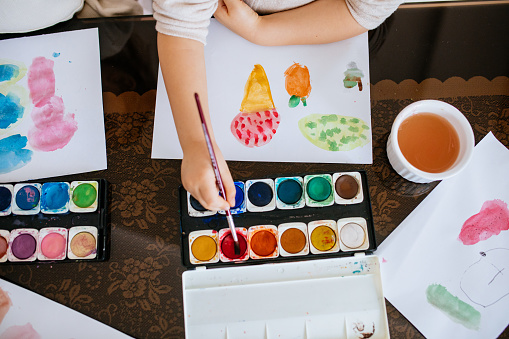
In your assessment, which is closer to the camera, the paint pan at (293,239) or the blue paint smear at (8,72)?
the paint pan at (293,239)

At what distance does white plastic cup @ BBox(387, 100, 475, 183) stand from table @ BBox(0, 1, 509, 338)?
2.5 inches

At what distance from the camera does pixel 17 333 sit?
766 millimetres

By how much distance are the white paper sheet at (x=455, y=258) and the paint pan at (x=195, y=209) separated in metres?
0.35

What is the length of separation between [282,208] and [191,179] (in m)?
0.19

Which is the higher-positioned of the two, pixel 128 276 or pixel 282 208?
pixel 282 208

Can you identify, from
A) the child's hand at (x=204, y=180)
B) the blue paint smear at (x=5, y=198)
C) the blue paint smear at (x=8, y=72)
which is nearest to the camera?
the child's hand at (x=204, y=180)

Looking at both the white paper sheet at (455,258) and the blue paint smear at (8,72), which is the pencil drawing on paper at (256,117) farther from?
the blue paint smear at (8,72)

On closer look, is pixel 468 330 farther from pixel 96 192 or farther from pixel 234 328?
pixel 96 192

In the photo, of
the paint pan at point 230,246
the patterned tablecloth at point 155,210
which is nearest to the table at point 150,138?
the patterned tablecloth at point 155,210

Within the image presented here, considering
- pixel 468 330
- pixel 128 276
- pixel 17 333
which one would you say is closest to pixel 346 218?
pixel 468 330

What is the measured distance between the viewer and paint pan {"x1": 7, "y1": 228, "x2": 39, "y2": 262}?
0.76m

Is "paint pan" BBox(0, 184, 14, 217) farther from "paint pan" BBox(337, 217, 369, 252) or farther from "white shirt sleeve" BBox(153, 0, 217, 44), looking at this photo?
"paint pan" BBox(337, 217, 369, 252)

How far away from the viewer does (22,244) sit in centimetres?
76

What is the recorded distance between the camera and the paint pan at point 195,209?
75 cm
